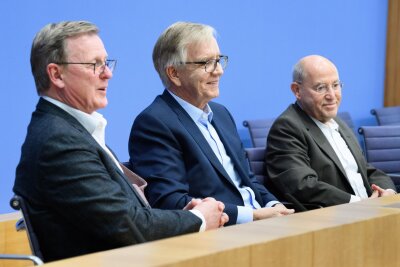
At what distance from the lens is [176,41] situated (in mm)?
3777

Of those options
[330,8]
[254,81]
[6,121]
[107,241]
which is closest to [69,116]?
[107,241]

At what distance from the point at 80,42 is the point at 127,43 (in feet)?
9.04

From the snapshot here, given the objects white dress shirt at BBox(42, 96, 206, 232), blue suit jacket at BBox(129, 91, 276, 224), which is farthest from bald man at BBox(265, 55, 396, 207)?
white dress shirt at BBox(42, 96, 206, 232)

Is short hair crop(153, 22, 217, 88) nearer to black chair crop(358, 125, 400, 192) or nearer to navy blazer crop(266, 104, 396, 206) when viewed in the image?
navy blazer crop(266, 104, 396, 206)

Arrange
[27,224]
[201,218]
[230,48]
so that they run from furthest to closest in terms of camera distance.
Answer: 1. [230,48]
2. [201,218]
3. [27,224]

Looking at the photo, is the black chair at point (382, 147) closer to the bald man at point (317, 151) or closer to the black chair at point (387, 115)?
the bald man at point (317, 151)

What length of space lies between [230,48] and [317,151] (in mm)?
2280

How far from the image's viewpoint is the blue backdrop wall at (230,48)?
16.5 ft

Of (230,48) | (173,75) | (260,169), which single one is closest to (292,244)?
(173,75)

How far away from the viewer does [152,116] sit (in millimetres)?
3588

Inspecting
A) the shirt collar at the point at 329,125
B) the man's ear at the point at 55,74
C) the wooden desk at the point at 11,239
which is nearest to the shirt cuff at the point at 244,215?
the wooden desk at the point at 11,239

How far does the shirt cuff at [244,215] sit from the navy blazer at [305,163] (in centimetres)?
70

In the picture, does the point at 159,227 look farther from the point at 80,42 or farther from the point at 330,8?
the point at 330,8

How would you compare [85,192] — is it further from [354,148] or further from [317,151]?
[354,148]
